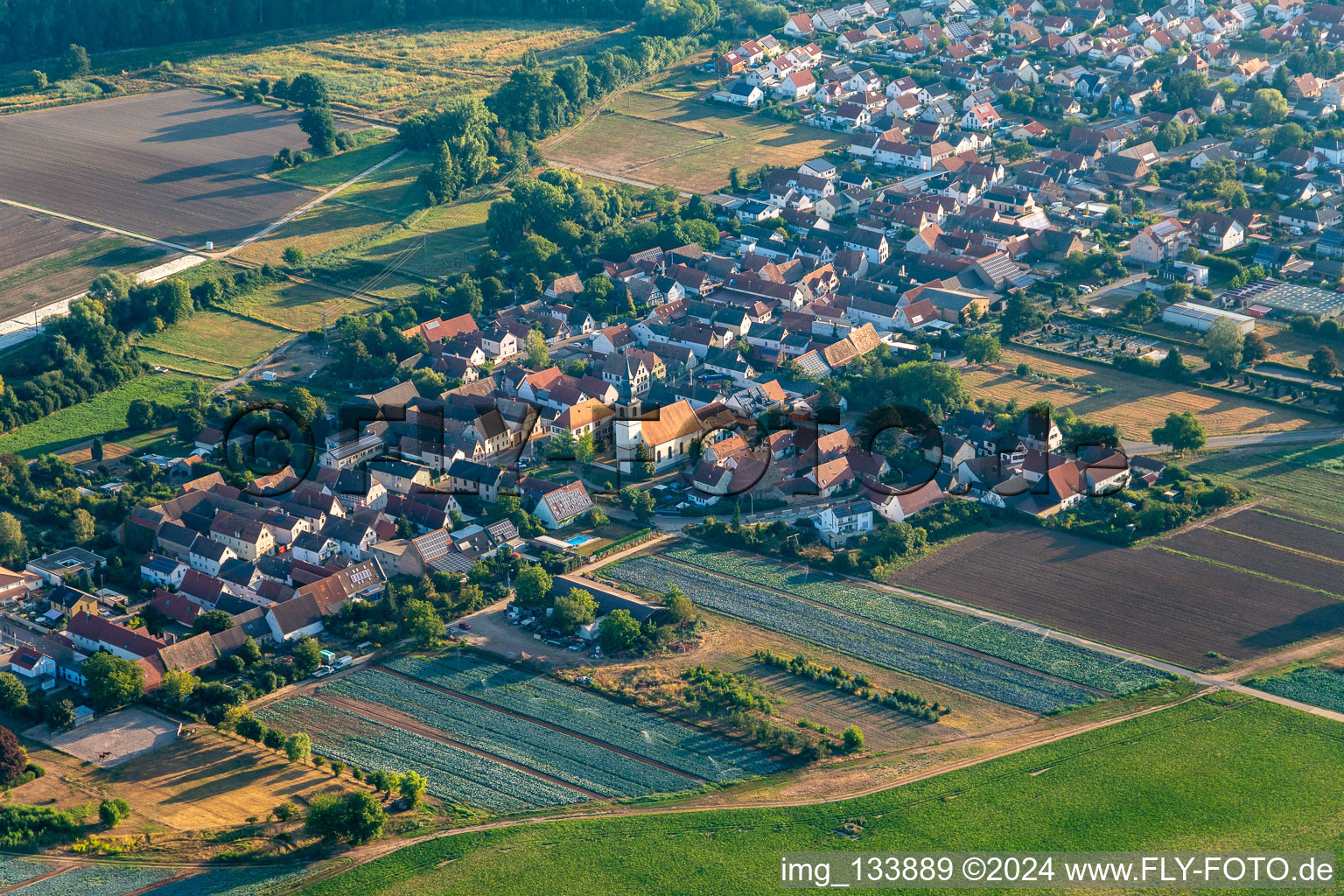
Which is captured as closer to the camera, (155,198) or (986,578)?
(986,578)

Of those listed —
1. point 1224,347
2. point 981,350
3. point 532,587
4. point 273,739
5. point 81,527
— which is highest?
point 1224,347

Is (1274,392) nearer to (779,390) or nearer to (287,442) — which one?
(779,390)

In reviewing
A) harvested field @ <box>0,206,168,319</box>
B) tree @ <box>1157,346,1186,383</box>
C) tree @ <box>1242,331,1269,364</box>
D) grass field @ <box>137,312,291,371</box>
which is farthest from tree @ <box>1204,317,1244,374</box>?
harvested field @ <box>0,206,168,319</box>

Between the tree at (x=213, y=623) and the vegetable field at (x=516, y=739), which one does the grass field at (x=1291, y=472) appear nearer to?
the vegetable field at (x=516, y=739)

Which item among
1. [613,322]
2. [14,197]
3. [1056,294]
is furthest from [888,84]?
[14,197]

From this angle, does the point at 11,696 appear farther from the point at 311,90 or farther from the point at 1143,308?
the point at 311,90

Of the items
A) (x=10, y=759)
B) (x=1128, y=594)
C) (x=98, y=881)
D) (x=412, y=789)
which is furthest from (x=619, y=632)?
(x=10, y=759)

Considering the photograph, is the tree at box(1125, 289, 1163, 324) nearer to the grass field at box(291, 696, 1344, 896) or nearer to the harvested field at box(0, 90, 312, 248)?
the grass field at box(291, 696, 1344, 896)
